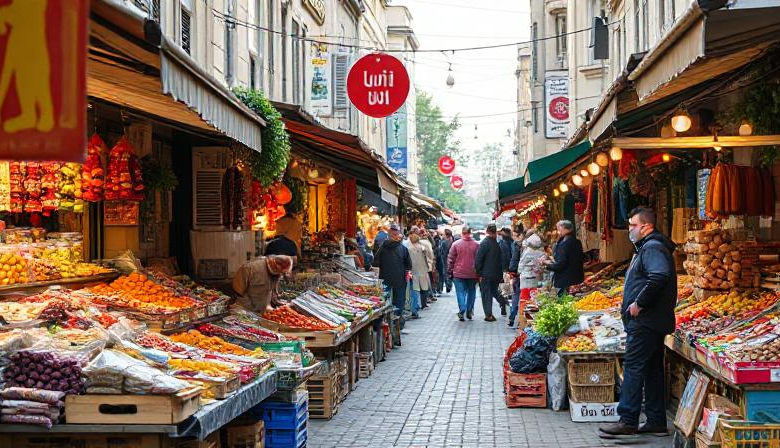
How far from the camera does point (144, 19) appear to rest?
5.60 metres

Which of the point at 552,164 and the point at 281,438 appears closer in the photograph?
the point at 281,438

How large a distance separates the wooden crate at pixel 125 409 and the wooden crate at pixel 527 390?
Answer: 6205mm

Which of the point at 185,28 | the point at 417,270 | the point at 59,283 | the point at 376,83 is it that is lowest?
the point at 417,270

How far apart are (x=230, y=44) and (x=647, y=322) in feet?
37.1

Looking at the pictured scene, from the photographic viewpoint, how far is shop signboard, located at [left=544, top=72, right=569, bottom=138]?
34.9m

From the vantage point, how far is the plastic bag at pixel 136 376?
6789 millimetres

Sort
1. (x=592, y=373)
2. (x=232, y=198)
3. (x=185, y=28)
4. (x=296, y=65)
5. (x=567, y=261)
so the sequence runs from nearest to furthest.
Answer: (x=592, y=373) < (x=232, y=198) < (x=185, y=28) < (x=567, y=261) < (x=296, y=65)

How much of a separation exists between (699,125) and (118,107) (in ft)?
23.8

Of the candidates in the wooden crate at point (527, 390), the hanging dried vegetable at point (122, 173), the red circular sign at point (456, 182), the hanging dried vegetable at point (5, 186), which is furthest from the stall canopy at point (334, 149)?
the red circular sign at point (456, 182)

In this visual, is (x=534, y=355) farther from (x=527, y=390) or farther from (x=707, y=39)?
(x=707, y=39)

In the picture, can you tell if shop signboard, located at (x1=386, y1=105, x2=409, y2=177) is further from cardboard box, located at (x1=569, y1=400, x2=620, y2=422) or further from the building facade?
cardboard box, located at (x1=569, y1=400, x2=620, y2=422)

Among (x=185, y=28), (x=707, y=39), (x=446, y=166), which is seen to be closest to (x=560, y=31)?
(x=446, y=166)

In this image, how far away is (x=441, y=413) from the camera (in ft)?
40.1

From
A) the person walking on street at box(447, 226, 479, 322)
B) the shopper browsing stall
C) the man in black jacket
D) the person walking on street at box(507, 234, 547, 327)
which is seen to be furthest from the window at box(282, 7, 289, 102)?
the man in black jacket
